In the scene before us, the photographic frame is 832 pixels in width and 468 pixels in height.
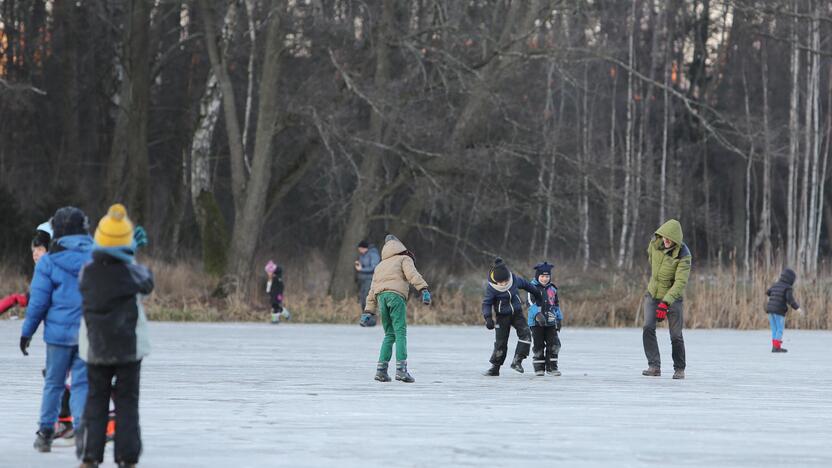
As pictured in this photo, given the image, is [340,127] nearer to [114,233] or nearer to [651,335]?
[651,335]

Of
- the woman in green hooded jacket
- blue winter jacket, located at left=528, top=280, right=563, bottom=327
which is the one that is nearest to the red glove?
the woman in green hooded jacket

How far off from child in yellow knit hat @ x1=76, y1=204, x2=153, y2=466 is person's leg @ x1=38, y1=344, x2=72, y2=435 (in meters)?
0.88

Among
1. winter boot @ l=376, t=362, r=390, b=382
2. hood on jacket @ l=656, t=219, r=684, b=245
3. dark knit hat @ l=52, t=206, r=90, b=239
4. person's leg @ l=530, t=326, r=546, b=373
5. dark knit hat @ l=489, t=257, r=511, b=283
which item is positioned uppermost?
hood on jacket @ l=656, t=219, r=684, b=245

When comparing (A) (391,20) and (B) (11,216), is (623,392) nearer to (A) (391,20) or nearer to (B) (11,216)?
(A) (391,20)

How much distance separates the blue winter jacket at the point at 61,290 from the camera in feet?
30.4

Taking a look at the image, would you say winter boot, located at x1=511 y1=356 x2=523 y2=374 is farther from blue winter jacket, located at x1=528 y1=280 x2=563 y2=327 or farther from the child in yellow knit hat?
the child in yellow knit hat

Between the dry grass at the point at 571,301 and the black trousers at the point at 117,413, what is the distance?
20.3 meters

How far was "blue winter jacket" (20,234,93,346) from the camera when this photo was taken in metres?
9.27

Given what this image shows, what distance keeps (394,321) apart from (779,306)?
826 centimetres

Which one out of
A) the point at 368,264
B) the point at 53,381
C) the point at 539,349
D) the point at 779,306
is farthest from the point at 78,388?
the point at 368,264

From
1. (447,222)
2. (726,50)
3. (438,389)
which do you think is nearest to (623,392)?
(438,389)

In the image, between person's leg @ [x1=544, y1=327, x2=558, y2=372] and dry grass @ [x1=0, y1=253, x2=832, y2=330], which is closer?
person's leg @ [x1=544, y1=327, x2=558, y2=372]

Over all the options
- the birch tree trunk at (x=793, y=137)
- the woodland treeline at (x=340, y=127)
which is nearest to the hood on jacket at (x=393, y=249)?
the woodland treeline at (x=340, y=127)

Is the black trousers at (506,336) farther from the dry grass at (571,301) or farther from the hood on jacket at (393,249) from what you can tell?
the dry grass at (571,301)
